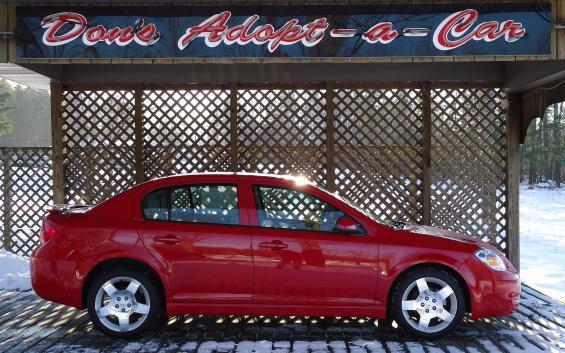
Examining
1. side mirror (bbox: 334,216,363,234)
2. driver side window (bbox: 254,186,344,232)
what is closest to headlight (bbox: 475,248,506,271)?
side mirror (bbox: 334,216,363,234)

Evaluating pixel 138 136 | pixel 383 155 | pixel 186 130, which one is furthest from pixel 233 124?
pixel 383 155

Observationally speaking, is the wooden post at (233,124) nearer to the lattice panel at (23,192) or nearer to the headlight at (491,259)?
the lattice panel at (23,192)

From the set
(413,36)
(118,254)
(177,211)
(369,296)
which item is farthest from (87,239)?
(413,36)

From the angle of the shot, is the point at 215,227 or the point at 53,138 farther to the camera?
the point at 53,138

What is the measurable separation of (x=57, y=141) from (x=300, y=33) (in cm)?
448

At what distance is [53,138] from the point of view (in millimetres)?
8102

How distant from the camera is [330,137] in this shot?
7992 mm

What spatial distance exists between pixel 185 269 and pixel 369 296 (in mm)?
1575

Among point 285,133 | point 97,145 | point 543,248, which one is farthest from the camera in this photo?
point 543,248

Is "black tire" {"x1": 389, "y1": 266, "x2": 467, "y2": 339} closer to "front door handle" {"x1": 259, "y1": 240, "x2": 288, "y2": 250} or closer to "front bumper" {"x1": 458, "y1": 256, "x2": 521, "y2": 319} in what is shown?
"front bumper" {"x1": 458, "y1": 256, "x2": 521, "y2": 319}

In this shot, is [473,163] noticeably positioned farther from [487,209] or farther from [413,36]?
[413,36]

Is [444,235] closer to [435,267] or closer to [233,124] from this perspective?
[435,267]

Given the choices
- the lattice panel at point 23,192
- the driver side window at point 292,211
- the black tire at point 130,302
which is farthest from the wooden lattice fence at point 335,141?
the black tire at point 130,302

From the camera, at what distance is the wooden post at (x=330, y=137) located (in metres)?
7.97
